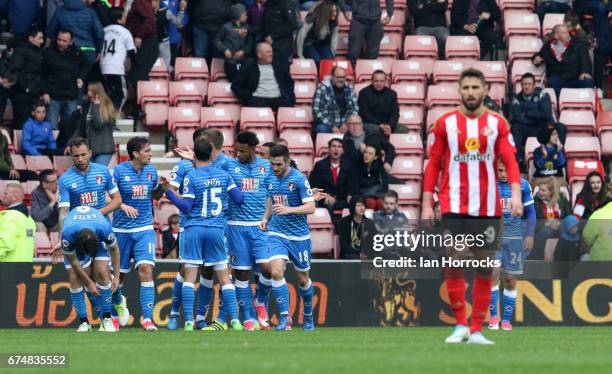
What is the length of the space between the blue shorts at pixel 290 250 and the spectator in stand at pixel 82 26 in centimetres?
821

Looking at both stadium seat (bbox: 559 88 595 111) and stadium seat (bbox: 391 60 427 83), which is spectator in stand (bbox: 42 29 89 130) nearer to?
stadium seat (bbox: 391 60 427 83)

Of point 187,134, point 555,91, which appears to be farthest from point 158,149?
point 555,91

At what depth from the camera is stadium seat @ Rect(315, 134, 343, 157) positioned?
78.7 ft

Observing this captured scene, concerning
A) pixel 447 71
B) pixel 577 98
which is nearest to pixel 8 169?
pixel 447 71

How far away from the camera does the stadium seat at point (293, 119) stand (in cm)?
2453

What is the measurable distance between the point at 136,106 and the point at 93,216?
935 cm

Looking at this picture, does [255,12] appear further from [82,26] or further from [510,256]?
[510,256]

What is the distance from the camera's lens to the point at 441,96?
1004 inches

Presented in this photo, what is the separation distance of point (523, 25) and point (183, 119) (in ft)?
22.2

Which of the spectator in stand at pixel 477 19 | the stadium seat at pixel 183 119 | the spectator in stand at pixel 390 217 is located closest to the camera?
the spectator in stand at pixel 390 217

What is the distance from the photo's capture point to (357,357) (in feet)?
38.1

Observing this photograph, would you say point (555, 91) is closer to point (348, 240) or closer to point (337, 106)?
point (337, 106)

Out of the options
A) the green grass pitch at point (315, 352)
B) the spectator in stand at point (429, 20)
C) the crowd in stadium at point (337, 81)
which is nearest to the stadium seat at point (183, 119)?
the crowd in stadium at point (337, 81)

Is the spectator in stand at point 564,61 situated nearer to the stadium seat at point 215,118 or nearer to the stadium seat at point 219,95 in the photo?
the stadium seat at point 219,95
